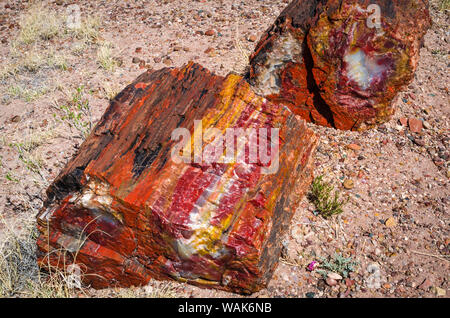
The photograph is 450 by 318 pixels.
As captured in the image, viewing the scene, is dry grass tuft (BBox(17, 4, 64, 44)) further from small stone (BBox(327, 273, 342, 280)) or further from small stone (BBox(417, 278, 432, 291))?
small stone (BBox(417, 278, 432, 291))

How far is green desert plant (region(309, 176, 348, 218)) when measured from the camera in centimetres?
339

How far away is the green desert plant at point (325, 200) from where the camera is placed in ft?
11.1

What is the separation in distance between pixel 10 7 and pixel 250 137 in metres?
6.79

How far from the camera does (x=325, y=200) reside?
3430 mm

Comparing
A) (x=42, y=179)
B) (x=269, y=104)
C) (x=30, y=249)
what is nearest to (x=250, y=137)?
(x=269, y=104)

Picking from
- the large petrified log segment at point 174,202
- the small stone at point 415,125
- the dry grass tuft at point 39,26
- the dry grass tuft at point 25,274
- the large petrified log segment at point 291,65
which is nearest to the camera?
the large petrified log segment at point 174,202

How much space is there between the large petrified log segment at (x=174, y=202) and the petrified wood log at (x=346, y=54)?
2.96ft

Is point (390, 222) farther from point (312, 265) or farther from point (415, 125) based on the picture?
point (415, 125)

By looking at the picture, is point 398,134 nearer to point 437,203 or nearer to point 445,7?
point 437,203

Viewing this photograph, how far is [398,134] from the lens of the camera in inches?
163

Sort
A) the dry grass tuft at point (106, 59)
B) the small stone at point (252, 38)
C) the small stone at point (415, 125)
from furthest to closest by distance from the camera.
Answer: the small stone at point (252, 38) < the dry grass tuft at point (106, 59) < the small stone at point (415, 125)

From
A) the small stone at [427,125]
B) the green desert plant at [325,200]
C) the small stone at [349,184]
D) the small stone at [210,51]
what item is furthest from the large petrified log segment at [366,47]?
the small stone at [210,51]

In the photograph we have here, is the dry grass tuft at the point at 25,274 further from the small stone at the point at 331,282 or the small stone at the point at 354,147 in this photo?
the small stone at the point at 354,147

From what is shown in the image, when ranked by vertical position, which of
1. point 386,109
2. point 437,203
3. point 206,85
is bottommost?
point 437,203
